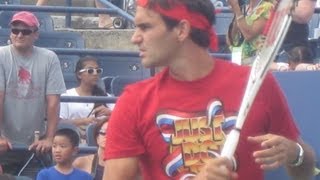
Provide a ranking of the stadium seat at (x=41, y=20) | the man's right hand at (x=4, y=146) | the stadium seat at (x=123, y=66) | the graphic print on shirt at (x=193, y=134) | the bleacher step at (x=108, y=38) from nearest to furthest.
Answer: the graphic print on shirt at (x=193, y=134) → the man's right hand at (x=4, y=146) → the stadium seat at (x=123, y=66) → the stadium seat at (x=41, y=20) → the bleacher step at (x=108, y=38)

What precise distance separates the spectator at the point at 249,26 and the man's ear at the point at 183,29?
316 cm

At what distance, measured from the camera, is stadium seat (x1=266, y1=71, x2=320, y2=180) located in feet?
15.1

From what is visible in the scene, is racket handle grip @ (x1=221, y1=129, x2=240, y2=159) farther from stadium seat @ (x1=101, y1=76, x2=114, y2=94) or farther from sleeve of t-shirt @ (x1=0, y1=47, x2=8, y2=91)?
stadium seat @ (x1=101, y1=76, x2=114, y2=94)

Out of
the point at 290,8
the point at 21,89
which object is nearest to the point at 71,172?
the point at 21,89

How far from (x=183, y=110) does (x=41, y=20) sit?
679 centimetres

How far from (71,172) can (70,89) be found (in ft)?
6.19

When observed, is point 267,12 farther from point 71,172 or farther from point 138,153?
point 138,153

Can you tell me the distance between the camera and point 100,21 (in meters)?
11.6

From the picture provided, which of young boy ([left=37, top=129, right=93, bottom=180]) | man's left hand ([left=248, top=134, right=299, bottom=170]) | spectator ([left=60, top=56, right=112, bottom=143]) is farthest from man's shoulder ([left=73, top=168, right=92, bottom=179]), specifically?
man's left hand ([left=248, top=134, right=299, bottom=170])

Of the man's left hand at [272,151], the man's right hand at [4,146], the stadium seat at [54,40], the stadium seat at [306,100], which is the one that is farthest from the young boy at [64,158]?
the man's left hand at [272,151]

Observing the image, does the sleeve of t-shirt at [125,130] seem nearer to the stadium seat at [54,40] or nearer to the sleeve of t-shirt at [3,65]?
the sleeve of t-shirt at [3,65]

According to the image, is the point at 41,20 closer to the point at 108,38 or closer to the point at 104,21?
the point at 108,38

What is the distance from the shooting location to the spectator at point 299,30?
24.9ft

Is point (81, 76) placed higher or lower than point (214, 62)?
lower
